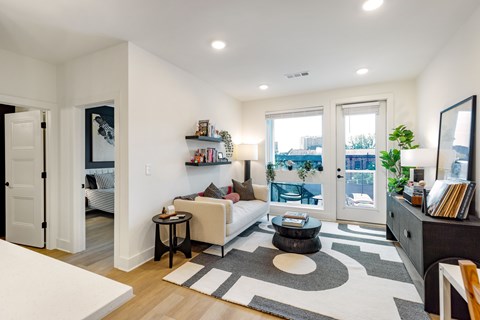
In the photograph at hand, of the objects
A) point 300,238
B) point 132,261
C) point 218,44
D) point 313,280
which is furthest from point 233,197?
point 218,44

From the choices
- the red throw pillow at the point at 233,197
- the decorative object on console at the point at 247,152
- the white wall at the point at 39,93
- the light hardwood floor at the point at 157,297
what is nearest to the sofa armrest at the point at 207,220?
the light hardwood floor at the point at 157,297

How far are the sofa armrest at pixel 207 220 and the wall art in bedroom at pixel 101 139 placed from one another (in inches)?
135

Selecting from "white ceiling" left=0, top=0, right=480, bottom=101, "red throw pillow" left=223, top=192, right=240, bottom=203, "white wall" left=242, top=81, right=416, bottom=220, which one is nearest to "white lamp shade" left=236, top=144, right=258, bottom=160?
"white wall" left=242, top=81, right=416, bottom=220

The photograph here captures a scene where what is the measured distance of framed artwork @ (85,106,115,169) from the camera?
200 inches

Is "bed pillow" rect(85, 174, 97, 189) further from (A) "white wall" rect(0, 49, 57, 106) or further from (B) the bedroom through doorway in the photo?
(A) "white wall" rect(0, 49, 57, 106)

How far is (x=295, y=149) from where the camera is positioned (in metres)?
4.90

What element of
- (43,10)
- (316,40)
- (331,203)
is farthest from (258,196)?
(43,10)

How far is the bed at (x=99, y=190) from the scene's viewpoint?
4.69m

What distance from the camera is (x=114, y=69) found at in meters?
2.70

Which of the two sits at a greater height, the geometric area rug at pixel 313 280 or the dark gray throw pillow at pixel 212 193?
the dark gray throw pillow at pixel 212 193

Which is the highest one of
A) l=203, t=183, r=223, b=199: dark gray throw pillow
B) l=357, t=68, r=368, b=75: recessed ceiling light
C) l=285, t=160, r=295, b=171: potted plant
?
l=357, t=68, r=368, b=75: recessed ceiling light

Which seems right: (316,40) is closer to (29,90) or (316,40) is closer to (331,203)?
(331,203)

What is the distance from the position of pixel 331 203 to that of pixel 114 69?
422 cm

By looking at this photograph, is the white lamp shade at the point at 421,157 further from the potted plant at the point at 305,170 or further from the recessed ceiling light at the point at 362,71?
the potted plant at the point at 305,170
